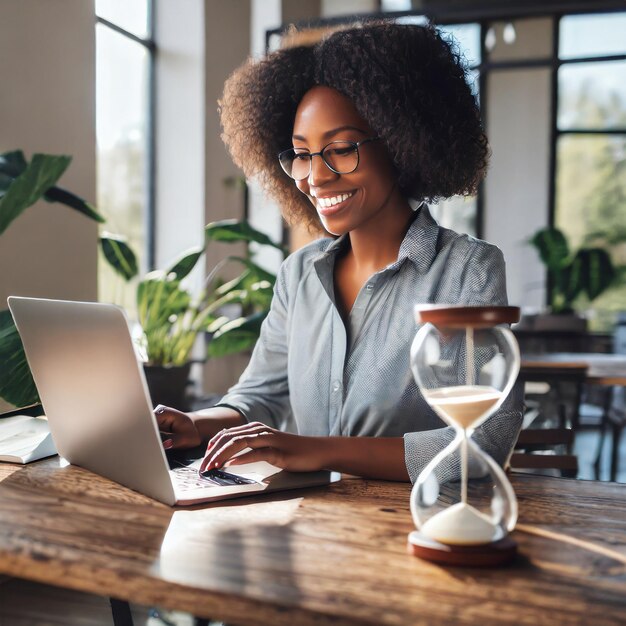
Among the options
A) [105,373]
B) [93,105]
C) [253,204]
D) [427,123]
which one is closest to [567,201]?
[253,204]

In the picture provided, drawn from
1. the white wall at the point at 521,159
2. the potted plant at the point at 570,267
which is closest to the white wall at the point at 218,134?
the potted plant at the point at 570,267

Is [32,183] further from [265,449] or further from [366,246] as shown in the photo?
[265,449]

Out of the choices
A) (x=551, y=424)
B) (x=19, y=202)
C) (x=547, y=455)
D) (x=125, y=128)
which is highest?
(x=125, y=128)

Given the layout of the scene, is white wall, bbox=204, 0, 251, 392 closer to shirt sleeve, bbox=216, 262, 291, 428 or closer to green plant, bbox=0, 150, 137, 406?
green plant, bbox=0, 150, 137, 406

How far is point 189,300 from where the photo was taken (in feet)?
11.1

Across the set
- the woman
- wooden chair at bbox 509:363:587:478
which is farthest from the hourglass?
wooden chair at bbox 509:363:587:478

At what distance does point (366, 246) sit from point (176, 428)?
55cm

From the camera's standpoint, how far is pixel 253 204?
556cm

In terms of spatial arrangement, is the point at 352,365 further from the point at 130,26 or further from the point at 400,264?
the point at 130,26

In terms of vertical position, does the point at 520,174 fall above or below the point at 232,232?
above

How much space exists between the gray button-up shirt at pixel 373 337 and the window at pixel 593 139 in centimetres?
641

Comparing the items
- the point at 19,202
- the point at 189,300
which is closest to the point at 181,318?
the point at 189,300

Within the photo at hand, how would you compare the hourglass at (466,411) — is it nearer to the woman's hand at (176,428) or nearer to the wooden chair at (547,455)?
the woman's hand at (176,428)

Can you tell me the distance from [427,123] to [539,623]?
1.08 m
